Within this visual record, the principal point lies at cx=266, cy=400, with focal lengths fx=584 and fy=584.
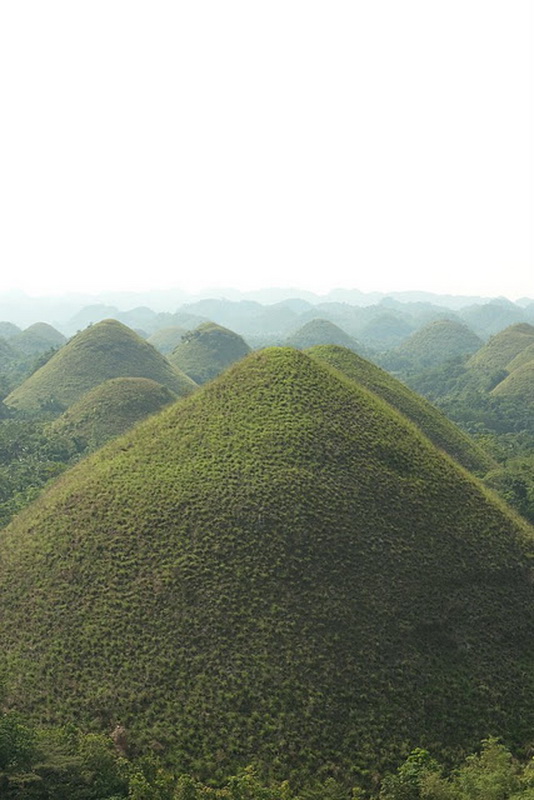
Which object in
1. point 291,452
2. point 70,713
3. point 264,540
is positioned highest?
point 291,452

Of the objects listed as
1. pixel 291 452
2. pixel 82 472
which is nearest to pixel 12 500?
pixel 82 472

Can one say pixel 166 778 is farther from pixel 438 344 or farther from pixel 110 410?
pixel 438 344

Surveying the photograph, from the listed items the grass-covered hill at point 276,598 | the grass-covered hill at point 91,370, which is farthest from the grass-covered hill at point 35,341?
the grass-covered hill at point 276,598

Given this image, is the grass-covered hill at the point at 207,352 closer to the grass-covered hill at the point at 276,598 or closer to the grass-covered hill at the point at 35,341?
the grass-covered hill at the point at 35,341

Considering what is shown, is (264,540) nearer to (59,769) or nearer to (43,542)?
(43,542)

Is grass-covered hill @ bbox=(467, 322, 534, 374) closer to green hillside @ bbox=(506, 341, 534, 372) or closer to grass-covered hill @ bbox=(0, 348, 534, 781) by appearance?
green hillside @ bbox=(506, 341, 534, 372)

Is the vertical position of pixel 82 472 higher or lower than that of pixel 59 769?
higher
